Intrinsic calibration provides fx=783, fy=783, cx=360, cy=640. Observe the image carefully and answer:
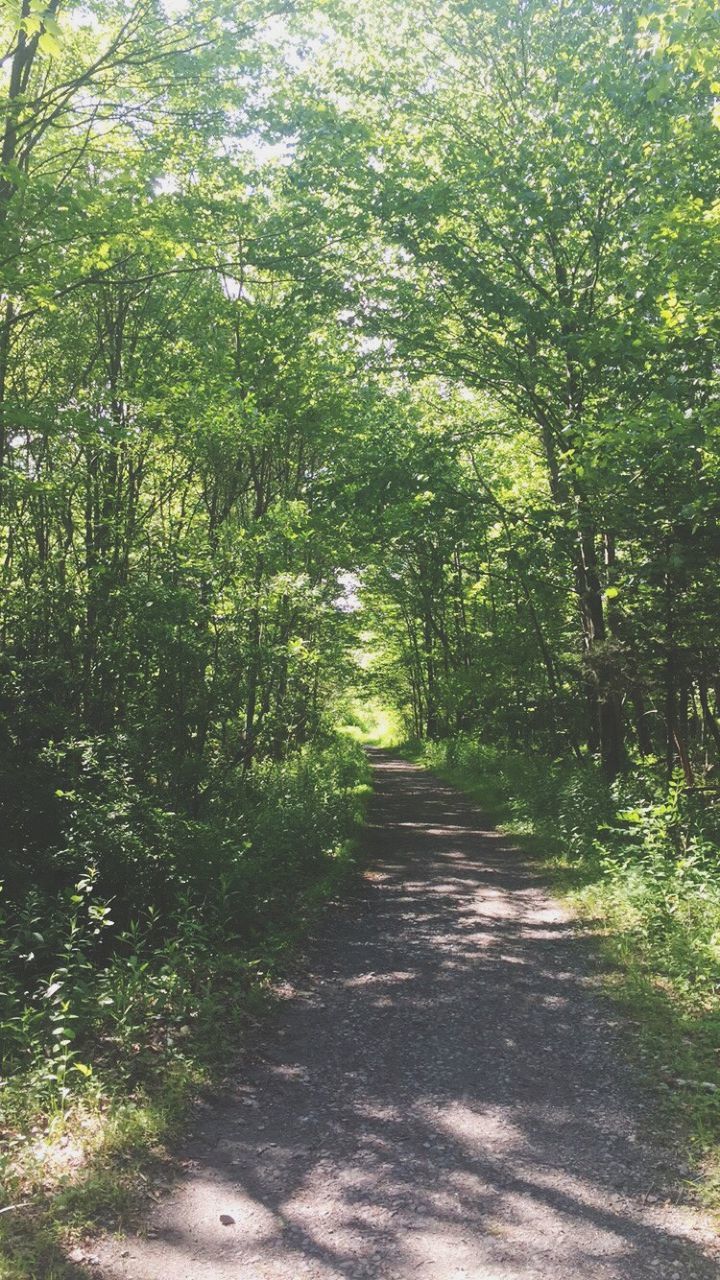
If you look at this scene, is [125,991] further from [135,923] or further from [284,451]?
[284,451]

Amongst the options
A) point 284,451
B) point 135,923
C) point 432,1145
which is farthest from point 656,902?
point 284,451

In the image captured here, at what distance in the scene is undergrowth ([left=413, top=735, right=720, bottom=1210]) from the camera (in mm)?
4410

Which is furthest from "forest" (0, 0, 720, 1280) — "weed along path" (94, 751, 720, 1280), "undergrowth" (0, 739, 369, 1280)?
"weed along path" (94, 751, 720, 1280)

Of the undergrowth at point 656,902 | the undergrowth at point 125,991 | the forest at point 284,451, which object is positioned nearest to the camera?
the undergrowth at point 125,991

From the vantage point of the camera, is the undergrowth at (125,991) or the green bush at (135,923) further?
the green bush at (135,923)

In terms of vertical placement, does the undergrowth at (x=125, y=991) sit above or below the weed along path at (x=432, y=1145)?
above

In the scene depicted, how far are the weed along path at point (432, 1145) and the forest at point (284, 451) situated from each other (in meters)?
0.37

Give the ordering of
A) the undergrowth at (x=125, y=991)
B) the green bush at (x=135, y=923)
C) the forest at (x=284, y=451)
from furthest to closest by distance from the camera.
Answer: the forest at (x=284, y=451) < the green bush at (x=135, y=923) < the undergrowth at (x=125, y=991)

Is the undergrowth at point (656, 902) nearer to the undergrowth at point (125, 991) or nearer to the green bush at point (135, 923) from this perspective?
the undergrowth at point (125, 991)

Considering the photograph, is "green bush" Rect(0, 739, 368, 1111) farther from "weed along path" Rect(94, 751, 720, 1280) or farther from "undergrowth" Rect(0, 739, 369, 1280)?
"weed along path" Rect(94, 751, 720, 1280)

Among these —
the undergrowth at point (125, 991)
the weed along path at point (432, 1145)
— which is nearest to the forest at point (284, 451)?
the undergrowth at point (125, 991)

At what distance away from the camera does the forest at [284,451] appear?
5852mm

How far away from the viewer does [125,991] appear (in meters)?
5.16

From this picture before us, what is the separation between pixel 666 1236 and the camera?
10.4ft
